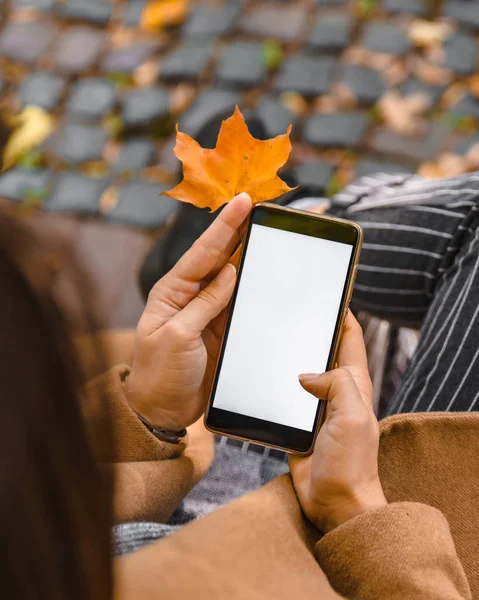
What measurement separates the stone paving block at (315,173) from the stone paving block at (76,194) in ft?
1.96

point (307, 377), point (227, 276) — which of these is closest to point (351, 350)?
point (307, 377)

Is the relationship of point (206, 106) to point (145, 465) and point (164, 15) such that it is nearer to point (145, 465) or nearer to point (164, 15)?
point (164, 15)

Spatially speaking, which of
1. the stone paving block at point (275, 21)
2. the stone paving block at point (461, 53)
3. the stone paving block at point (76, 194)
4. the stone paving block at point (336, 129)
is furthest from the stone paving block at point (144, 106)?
the stone paving block at point (461, 53)

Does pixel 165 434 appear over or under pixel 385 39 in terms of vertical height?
under

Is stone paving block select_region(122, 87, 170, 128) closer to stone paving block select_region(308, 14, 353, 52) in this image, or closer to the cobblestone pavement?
the cobblestone pavement

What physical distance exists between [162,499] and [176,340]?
0.65 feet

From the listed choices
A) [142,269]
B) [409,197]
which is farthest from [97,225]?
[409,197]

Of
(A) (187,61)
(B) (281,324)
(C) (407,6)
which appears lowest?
(B) (281,324)

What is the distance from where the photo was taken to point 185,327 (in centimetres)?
73

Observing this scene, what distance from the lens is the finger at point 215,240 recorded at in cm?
72

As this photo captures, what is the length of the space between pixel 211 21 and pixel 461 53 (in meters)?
0.79

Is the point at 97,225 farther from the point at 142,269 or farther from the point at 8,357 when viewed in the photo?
the point at 8,357

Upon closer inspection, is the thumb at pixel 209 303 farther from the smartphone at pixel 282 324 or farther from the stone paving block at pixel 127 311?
the stone paving block at pixel 127 311

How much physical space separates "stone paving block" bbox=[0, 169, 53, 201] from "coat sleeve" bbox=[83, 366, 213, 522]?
120 cm
